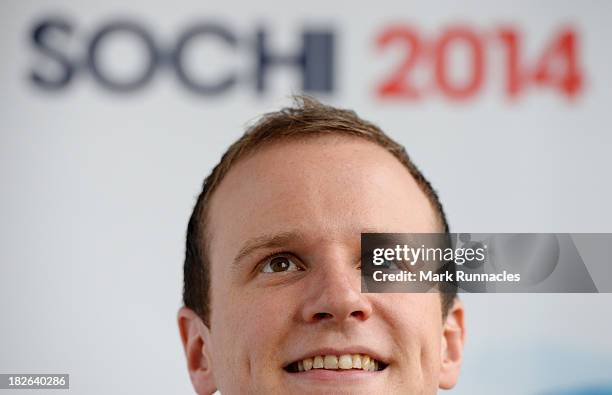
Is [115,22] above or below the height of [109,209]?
above

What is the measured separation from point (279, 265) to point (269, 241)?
0.03m

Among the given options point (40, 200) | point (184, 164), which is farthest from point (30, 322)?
point (184, 164)

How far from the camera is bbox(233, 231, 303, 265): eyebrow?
3.27ft

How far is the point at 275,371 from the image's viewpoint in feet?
3.19

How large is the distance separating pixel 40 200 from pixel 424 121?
879mm

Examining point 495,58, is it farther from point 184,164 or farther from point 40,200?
point 40,200

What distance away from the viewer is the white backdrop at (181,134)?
180 centimetres

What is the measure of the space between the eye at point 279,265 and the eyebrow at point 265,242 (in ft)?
0.06

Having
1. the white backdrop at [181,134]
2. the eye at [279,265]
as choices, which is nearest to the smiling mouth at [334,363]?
the eye at [279,265]

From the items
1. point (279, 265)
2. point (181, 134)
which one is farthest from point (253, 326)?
point (181, 134)

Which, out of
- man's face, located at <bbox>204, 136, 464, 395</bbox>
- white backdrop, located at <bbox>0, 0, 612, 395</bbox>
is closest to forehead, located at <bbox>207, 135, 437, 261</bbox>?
man's face, located at <bbox>204, 136, 464, 395</bbox>

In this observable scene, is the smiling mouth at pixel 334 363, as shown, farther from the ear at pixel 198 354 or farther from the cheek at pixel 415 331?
the ear at pixel 198 354

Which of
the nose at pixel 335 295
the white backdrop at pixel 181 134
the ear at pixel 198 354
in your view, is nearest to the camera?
the nose at pixel 335 295

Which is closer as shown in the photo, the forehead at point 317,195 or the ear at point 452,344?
the forehead at point 317,195
